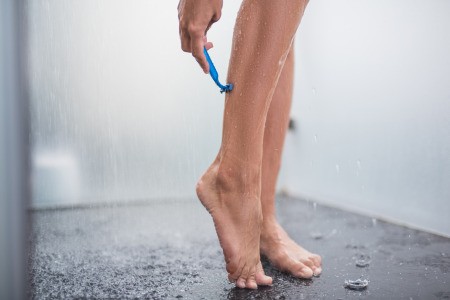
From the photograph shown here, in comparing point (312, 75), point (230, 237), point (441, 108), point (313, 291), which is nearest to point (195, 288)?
point (230, 237)

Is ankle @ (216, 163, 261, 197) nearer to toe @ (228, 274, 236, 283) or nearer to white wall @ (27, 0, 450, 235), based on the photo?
toe @ (228, 274, 236, 283)

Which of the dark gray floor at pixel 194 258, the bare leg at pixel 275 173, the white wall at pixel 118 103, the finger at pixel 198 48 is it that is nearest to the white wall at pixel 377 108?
the dark gray floor at pixel 194 258

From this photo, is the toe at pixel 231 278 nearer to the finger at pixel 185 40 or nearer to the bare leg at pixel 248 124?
the bare leg at pixel 248 124

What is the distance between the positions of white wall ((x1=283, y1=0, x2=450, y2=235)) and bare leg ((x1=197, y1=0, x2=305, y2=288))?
70cm

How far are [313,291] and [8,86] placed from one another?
68 centimetres

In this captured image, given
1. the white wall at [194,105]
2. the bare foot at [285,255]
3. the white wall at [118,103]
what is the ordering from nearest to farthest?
the bare foot at [285,255]
the white wall at [194,105]
the white wall at [118,103]

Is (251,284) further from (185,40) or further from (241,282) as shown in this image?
(185,40)

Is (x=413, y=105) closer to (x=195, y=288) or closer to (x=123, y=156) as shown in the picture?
(x=195, y=288)

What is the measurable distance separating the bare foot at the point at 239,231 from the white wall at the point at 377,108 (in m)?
0.76

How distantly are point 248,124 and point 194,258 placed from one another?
17.3 inches

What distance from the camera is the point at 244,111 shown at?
997 mm

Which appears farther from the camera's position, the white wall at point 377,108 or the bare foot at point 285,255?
the white wall at point 377,108

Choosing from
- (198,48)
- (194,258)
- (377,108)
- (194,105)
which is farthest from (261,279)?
(194,105)

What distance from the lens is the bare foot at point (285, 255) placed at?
1.09m
